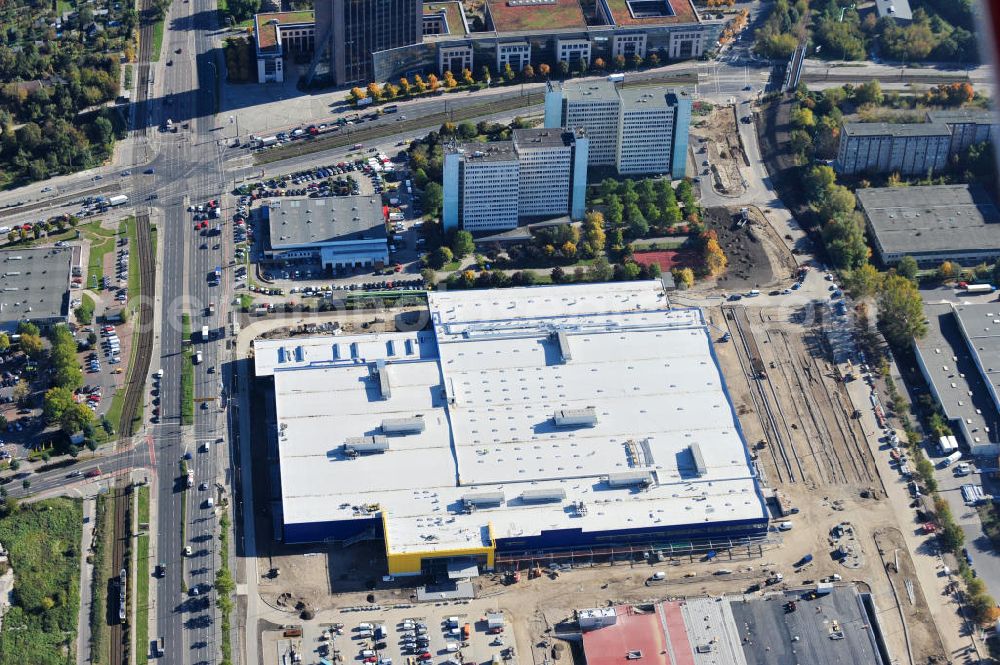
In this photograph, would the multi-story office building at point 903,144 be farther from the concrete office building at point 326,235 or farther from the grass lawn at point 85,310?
the grass lawn at point 85,310

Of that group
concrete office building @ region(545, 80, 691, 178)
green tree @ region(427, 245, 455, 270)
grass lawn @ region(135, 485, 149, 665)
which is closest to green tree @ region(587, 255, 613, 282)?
green tree @ region(427, 245, 455, 270)

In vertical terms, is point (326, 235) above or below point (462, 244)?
above

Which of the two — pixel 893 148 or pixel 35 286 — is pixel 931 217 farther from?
pixel 35 286

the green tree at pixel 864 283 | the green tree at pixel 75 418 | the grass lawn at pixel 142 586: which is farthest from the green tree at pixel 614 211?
the green tree at pixel 75 418

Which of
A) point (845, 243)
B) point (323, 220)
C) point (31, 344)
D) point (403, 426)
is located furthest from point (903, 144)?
point (31, 344)

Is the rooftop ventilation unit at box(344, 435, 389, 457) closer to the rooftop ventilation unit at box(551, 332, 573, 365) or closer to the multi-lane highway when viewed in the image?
the multi-lane highway

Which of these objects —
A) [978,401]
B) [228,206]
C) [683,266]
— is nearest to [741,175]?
[683,266]
